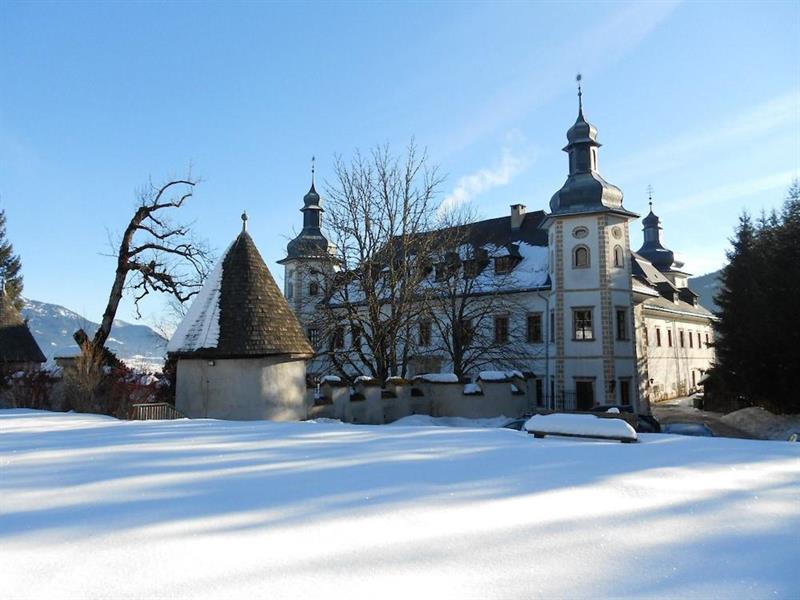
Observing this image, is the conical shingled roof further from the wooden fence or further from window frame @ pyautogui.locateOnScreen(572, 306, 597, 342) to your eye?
window frame @ pyautogui.locateOnScreen(572, 306, 597, 342)

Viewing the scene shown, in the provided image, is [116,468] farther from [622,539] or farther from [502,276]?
[502,276]

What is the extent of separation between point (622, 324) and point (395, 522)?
28430mm

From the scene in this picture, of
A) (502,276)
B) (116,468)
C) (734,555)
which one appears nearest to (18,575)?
(116,468)

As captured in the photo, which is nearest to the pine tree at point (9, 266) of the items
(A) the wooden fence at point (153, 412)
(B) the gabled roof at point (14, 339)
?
(B) the gabled roof at point (14, 339)

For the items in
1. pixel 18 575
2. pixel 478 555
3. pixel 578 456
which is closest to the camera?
pixel 18 575

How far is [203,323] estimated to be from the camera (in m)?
15.4

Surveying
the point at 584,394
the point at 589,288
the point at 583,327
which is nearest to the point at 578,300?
the point at 589,288

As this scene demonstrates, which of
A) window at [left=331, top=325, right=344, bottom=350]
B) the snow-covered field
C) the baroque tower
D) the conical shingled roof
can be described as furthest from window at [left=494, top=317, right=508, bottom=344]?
the snow-covered field

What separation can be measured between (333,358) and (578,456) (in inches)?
735

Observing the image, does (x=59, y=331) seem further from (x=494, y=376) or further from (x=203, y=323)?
(x=203, y=323)

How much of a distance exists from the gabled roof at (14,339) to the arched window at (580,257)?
26097 millimetres

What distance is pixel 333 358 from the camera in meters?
24.5

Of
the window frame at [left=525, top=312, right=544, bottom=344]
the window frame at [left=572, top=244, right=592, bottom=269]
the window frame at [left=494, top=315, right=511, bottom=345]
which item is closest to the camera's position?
the window frame at [left=572, top=244, right=592, bottom=269]

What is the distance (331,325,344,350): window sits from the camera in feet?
81.4
